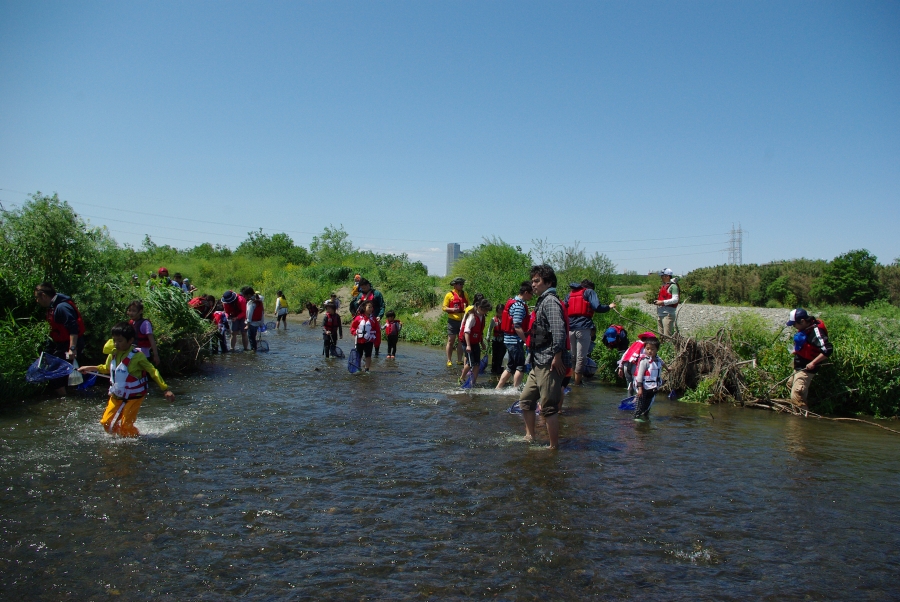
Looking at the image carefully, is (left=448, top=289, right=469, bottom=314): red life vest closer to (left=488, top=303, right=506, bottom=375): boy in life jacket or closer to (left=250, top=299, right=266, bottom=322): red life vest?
(left=488, top=303, right=506, bottom=375): boy in life jacket

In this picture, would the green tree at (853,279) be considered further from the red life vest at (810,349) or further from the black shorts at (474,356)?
the black shorts at (474,356)

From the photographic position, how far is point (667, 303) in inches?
500

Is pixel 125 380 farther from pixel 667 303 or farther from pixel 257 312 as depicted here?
pixel 667 303

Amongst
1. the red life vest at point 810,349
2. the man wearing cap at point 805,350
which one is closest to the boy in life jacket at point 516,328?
the man wearing cap at point 805,350

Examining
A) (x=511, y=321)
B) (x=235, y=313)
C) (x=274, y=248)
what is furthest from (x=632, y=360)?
(x=274, y=248)

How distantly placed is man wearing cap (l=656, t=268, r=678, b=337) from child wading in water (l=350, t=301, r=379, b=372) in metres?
5.83

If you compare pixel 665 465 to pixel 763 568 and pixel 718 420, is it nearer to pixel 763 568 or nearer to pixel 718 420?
pixel 763 568

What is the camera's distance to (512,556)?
4.49m

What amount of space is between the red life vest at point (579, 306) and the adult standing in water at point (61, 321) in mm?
7630

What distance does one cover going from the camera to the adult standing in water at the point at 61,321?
8453 mm

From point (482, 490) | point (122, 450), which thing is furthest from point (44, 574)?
point (482, 490)

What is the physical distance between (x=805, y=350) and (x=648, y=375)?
9.11ft

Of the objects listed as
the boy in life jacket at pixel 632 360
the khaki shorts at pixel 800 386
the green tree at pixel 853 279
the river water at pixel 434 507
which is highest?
the green tree at pixel 853 279

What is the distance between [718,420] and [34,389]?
10020 millimetres
